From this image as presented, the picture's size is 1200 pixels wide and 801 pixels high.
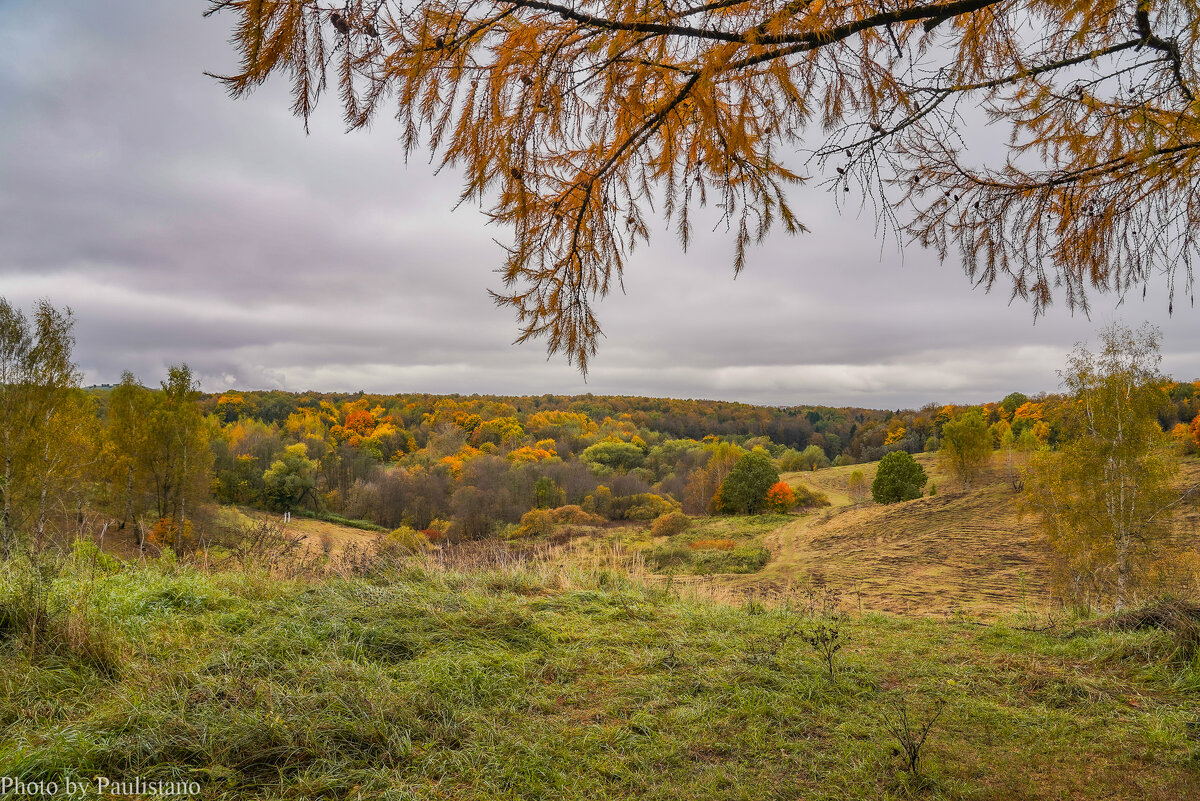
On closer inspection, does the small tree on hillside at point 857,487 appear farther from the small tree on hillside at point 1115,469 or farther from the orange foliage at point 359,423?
the orange foliage at point 359,423

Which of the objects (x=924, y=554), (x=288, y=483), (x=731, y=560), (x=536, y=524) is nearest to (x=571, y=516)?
(x=536, y=524)

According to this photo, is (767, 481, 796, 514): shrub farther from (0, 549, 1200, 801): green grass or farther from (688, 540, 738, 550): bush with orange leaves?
(0, 549, 1200, 801): green grass

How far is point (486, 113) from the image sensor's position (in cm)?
235

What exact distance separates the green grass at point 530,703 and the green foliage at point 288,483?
43235mm

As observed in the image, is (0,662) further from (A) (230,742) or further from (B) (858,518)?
(B) (858,518)

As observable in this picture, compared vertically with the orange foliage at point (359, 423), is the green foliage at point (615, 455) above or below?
below

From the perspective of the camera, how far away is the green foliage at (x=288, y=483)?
4328 cm

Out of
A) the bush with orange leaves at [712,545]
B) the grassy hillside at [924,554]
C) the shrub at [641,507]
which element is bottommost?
the shrub at [641,507]

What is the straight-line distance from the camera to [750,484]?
141ft

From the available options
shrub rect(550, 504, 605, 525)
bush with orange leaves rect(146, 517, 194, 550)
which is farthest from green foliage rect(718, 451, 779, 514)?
bush with orange leaves rect(146, 517, 194, 550)

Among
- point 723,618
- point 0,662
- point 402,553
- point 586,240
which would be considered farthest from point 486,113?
point 402,553

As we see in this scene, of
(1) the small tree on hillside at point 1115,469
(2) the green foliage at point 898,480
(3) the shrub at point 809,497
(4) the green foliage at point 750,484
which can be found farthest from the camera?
(3) the shrub at point 809,497

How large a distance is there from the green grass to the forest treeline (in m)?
2.14

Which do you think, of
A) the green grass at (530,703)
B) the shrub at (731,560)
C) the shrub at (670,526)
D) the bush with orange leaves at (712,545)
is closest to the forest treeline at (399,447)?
the green grass at (530,703)
